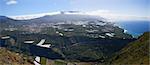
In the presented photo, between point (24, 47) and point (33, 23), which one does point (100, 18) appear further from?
point (24, 47)

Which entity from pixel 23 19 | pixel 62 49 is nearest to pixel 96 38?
pixel 62 49

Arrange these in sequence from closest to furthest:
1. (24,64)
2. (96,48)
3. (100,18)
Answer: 1. (24,64)
2. (100,18)
3. (96,48)

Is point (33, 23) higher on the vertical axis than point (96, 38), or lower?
higher

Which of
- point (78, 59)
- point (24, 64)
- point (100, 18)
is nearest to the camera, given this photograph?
point (24, 64)

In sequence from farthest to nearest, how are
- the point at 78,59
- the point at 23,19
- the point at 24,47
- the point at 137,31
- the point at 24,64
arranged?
the point at 78,59 < the point at 24,47 < the point at 23,19 < the point at 137,31 < the point at 24,64

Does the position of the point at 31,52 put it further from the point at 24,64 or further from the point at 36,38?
the point at 24,64

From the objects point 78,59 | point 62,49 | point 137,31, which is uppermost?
point 137,31

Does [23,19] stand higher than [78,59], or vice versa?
[23,19]

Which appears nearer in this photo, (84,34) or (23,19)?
(23,19)

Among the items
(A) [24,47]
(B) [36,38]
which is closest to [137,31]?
(B) [36,38]
